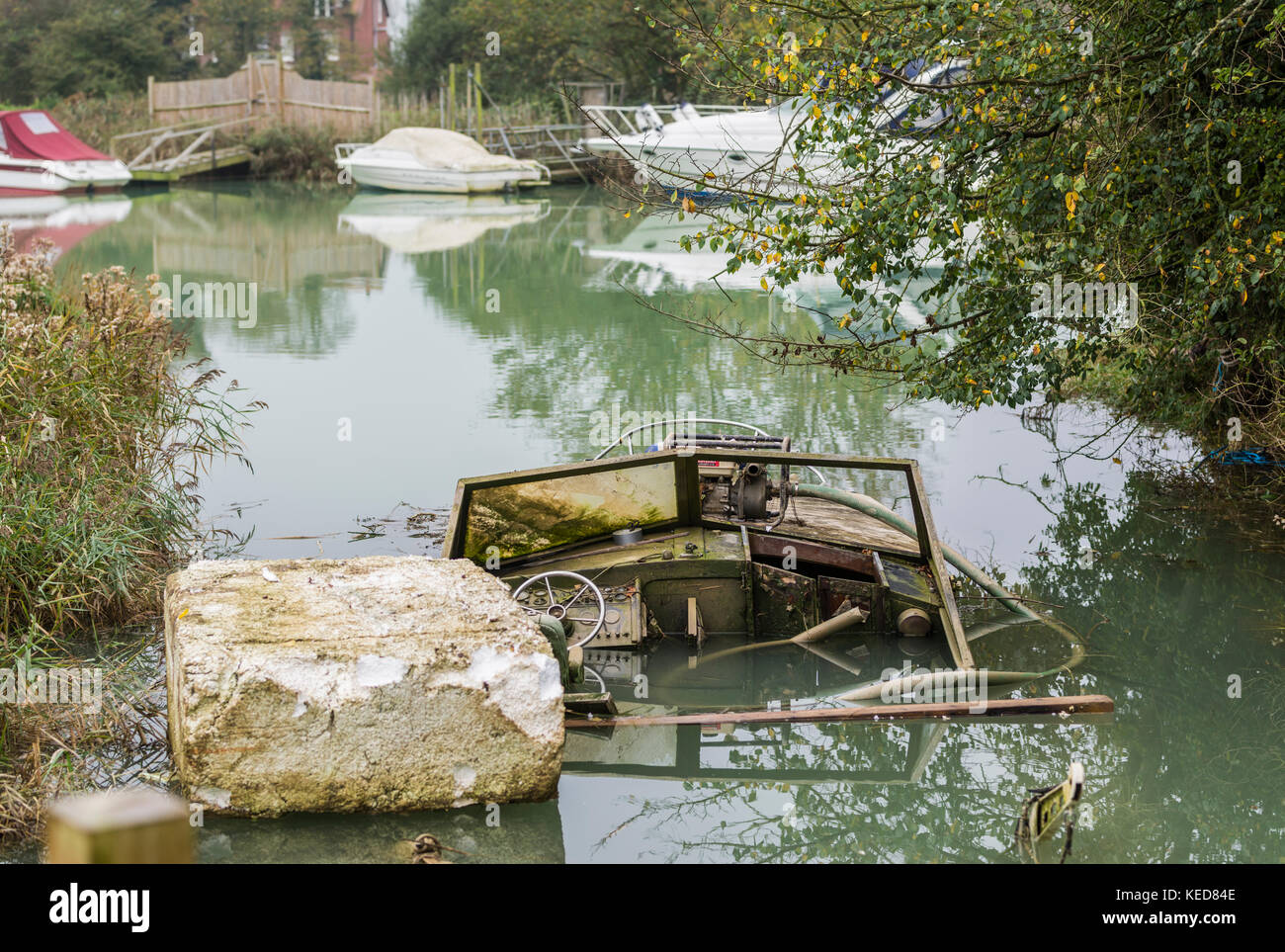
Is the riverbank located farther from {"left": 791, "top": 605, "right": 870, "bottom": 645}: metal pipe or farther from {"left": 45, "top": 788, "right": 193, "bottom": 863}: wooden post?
{"left": 45, "top": 788, "right": 193, "bottom": 863}: wooden post

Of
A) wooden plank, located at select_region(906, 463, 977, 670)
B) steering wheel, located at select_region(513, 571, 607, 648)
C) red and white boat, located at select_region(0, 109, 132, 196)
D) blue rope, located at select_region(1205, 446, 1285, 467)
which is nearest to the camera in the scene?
steering wheel, located at select_region(513, 571, 607, 648)

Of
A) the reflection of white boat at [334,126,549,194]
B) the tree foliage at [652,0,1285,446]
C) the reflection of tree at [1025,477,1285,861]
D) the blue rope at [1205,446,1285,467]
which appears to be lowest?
the reflection of tree at [1025,477,1285,861]

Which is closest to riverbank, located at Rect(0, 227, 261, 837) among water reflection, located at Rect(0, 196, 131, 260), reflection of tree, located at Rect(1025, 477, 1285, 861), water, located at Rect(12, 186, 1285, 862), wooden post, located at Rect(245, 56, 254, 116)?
water, located at Rect(12, 186, 1285, 862)

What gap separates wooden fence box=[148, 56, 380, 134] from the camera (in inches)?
1773

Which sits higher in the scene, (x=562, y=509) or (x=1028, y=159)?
(x=1028, y=159)

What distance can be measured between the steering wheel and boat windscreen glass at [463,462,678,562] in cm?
37

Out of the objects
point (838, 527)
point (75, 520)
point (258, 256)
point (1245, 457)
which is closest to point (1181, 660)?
point (838, 527)

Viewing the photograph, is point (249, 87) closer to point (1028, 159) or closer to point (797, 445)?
point (797, 445)

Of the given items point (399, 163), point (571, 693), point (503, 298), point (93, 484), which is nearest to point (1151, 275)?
point (571, 693)

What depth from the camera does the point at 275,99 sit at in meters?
45.3

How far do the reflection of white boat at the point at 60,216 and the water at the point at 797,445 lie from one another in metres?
2.81

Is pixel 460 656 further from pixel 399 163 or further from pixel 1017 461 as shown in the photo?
pixel 399 163

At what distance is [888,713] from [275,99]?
1687 inches

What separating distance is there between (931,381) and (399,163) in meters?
32.5
